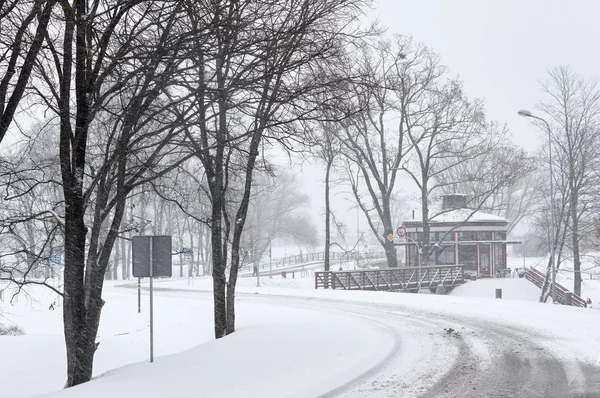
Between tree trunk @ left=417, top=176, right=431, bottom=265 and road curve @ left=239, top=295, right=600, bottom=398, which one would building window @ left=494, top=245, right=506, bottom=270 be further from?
road curve @ left=239, top=295, right=600, bottom=398

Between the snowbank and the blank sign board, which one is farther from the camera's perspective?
the snowbank

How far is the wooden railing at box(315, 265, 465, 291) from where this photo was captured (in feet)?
107

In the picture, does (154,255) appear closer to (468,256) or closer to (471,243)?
(471,243)

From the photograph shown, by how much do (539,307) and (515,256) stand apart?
245 ft

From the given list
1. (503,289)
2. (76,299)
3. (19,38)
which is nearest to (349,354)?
(76,299)

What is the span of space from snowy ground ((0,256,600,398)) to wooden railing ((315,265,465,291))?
10041mm

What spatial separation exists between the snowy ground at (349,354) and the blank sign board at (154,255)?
1.58 meters

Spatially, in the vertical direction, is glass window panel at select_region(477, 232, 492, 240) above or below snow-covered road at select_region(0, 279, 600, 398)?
above

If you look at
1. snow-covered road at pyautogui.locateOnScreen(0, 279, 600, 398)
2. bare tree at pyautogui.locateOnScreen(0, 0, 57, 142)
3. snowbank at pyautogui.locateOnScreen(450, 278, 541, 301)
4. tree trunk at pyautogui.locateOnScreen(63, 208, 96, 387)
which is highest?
bare tree at pyautogui.locateOnScreen(0, 0, 57, 142)

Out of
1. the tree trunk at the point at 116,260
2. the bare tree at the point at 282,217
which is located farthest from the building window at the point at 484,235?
the tree trunk at the point at 116,260

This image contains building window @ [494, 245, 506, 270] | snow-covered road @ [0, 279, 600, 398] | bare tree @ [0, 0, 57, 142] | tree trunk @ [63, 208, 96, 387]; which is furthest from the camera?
building window @ [494, 245, 506, 270]

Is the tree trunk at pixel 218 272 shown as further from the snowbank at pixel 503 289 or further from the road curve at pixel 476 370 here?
the snowbank at pixel 503 289

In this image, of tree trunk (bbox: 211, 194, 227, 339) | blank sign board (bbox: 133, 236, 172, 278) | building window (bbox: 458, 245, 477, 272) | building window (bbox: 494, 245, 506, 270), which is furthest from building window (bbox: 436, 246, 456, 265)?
blank sign board (bbox: 133, 236, 172, 278)

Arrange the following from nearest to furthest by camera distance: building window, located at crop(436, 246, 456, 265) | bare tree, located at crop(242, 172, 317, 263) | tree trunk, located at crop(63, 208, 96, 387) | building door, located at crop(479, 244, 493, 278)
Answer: tree trunk, located at crop(63, 208, 96, 387) < building window, located at crop(436, 246, 456, 265) < building door, located at crop(479, 244, 493, 278) < bare tree, located at crop(242, 172, 317, 263)
